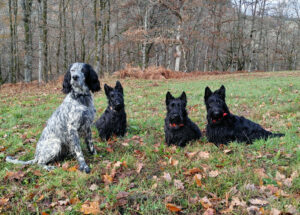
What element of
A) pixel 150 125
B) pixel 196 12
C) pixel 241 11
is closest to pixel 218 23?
pixel 196 12

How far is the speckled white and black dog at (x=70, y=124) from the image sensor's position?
434 cm

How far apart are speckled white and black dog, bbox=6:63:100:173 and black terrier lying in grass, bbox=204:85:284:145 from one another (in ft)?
9.46

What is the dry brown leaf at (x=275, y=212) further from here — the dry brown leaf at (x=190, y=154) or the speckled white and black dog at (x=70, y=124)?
the speckled white and black dog at (x=70, y=124)

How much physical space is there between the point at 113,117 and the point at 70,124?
175 centimetres

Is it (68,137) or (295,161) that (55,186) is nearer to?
(68,137)

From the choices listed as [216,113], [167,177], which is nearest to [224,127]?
[216,113]

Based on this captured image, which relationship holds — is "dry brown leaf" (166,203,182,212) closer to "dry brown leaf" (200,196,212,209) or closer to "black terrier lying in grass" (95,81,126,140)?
"dry brown leaf" (200,196,212,209)

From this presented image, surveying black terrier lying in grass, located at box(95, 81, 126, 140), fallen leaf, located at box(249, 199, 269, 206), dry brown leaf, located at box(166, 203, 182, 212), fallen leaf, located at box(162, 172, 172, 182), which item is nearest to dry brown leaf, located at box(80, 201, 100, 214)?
dry brown leaf, located at box(166, 203, 182, 212)

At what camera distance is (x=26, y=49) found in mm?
A: 17141

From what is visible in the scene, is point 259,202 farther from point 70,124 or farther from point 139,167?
point 70,124

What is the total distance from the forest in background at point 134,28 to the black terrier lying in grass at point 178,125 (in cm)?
1564

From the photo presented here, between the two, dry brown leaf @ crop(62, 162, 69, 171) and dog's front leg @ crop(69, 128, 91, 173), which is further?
dog's front leg @ crop(69, 128, 91, 173)

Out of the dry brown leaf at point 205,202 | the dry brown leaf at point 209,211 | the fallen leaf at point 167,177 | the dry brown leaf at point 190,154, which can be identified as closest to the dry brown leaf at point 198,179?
the dry brown leaf at point 205,202

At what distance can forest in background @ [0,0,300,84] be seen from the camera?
65.4ft
